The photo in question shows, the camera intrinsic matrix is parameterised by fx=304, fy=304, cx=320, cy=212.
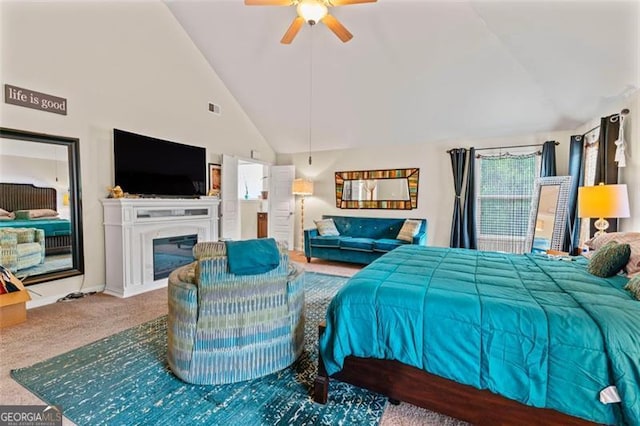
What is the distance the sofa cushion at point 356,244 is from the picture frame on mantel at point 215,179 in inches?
96.8

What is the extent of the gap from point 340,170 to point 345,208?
0.84m

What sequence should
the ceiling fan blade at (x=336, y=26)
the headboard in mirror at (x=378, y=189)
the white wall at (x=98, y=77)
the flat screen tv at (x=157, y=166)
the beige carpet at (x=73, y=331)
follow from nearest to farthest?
the beige carpet at (x=73, y=331) → the ceiling fan blade at (x=336, y=26) → the white wall at (x=98, y=77) → the flat screen tv at (x=157, y=166) → the headboard in mirror at (x=378, y=189)

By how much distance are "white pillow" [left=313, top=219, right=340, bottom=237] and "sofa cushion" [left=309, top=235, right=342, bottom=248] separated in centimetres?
A: 10

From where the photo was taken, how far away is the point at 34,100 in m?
3.35

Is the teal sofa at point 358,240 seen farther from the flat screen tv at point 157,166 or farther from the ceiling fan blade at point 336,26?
the ceiling fan blade at point 336,26

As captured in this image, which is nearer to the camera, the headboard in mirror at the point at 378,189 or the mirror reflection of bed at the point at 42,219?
the mirror reflection of bed at the point at 42,219

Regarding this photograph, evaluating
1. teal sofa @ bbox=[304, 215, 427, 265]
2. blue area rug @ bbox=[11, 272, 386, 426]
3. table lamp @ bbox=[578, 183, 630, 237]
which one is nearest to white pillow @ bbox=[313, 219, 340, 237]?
teal sofa @ bbox=[304, 215, 427, 265]

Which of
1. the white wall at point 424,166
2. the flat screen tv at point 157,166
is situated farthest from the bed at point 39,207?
the white wall at point 424,166

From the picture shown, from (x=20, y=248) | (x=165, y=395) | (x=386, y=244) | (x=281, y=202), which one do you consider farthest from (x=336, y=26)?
(x=281, y=202)

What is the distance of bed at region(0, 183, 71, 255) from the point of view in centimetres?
324

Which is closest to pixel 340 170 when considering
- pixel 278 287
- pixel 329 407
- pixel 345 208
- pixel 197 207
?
pixel 345 208

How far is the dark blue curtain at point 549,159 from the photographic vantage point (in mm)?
4715

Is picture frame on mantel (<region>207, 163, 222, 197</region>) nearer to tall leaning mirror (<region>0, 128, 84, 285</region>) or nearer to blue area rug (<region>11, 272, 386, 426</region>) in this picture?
tall leaning mirror (<region>0, 128, 84, 285</region>)

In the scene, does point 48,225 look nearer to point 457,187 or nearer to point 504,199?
point 457,187
